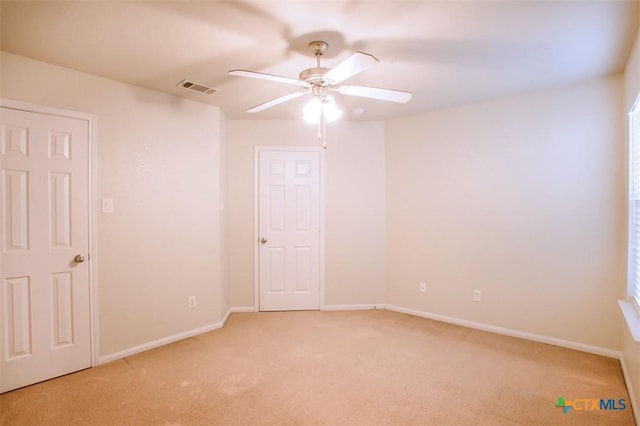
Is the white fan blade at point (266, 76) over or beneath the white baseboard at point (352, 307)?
over

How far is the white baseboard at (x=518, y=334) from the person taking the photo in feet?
9.39

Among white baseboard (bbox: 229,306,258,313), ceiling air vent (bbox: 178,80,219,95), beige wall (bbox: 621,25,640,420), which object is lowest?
white baseboard (bbox: 229,306,258,313)

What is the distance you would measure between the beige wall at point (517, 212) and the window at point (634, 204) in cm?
24

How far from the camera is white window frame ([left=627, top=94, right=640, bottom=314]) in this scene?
92.5 inches

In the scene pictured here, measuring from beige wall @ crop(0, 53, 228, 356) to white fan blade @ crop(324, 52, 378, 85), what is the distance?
1987 mm

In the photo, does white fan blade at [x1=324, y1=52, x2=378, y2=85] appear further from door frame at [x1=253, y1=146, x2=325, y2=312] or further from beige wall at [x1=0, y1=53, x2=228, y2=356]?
door frame at [x1=253, y1=146, x2=325, y2=312]

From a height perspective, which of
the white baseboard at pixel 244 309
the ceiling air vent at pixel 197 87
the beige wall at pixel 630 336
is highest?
the ceiling air vent at pixel 197 87

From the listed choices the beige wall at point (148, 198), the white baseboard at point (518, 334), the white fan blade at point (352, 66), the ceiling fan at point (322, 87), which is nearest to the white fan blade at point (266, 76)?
the ceiling fan at point (322, 87)

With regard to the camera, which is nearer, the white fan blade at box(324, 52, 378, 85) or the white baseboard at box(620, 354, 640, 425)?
the white fan blade at box(324, 52, 378, 85)

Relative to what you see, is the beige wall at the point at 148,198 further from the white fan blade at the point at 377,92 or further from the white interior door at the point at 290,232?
the white fan blade at the point at 377,92

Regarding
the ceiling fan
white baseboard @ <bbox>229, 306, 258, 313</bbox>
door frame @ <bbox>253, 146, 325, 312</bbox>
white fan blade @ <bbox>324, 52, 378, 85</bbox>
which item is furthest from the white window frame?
white baseboard @ <bbox>229, 306, 258, 313</bbox>

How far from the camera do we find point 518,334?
10.8 ft

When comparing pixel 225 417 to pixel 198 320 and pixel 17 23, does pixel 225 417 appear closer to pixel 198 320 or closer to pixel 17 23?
pixel 198 320

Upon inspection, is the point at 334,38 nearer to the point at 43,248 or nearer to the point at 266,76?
the point at 266,76
